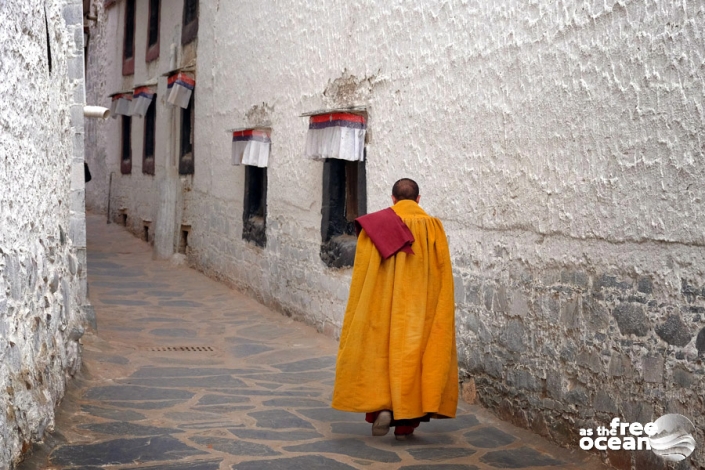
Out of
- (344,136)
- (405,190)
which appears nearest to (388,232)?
(405,190)

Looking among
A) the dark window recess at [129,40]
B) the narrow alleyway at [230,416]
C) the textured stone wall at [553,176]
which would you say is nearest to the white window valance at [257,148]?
the textured stone wall at [553,176]

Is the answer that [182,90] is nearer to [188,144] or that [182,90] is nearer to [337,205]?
[188,144]

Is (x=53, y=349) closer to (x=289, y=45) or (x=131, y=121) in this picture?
(x=289, y=45)

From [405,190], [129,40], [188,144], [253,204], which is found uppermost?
[129,40]

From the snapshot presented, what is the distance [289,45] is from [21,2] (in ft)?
17.3

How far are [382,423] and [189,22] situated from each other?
9.07 metres

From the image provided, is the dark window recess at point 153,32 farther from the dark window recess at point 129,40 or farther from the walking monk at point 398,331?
the walking monk at point 398,331

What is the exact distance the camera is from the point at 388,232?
15.8ft

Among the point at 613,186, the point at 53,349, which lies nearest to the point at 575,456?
the point at 613,186

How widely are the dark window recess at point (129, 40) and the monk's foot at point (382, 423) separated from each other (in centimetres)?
1253

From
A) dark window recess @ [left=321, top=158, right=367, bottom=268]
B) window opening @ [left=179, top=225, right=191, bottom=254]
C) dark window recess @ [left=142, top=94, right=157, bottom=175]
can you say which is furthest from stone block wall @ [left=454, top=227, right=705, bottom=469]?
dark window recess @ [left=142, top=94, right=157, bottom=175]

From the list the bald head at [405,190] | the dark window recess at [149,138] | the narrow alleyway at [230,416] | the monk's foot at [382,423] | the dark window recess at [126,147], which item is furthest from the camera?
the dark window recess at [126,147]

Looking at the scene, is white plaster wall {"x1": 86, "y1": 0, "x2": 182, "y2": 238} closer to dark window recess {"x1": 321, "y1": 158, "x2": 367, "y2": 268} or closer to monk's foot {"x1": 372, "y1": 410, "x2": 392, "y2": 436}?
dark window recess {"x1": 321, "y1": 158, "x2": 367, "y2": 268}

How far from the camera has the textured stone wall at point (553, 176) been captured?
3.96m
